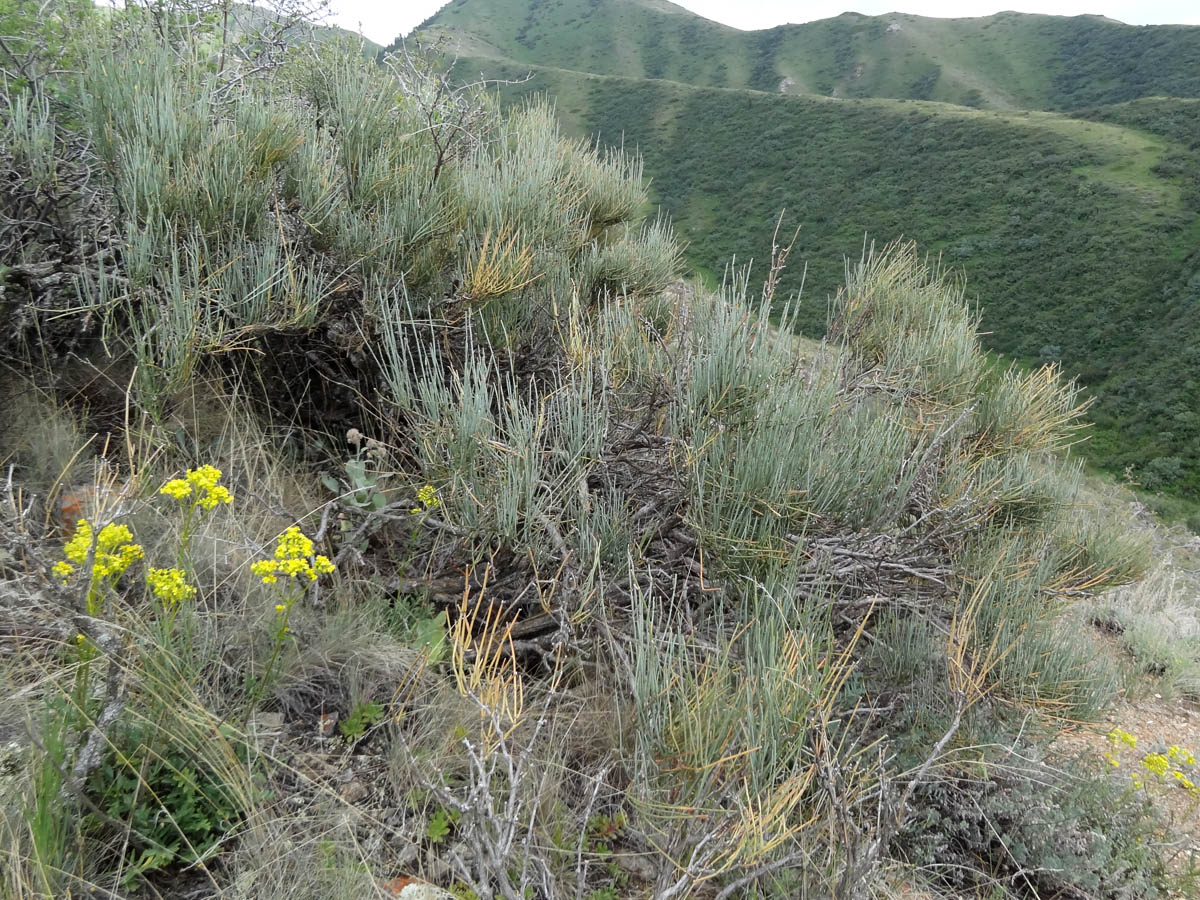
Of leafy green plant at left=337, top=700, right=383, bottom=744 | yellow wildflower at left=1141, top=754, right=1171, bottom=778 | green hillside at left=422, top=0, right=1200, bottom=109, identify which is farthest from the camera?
green hillside at left=422, top=0, right=1200, bottom=109

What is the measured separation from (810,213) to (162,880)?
45002 mm

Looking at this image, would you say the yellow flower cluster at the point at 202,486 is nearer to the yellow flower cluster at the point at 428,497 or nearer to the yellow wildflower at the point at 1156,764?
the yellow flower cluster at the point at 428,497

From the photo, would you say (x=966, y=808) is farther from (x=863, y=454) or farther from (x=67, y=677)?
(x=67, y=677)

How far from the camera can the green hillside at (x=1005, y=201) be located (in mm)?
27219

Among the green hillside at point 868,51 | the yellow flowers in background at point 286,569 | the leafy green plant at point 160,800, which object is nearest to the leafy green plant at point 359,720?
the yellow flowers in background at point 286,569

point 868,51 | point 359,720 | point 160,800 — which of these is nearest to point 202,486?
point 160,800

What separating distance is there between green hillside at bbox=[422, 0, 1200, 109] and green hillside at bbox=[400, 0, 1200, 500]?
1231 millimetres

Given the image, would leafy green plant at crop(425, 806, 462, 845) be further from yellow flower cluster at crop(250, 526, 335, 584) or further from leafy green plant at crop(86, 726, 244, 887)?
yellow flower cluster at crop(250, 526, 335, 584)

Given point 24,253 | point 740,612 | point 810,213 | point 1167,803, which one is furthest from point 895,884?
point 810,213

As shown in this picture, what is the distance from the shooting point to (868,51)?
277ft

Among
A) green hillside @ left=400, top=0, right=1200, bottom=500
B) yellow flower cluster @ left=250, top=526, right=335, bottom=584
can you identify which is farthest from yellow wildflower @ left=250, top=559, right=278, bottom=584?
green hillside @ left=400, top=0, right=1200, bottom=500

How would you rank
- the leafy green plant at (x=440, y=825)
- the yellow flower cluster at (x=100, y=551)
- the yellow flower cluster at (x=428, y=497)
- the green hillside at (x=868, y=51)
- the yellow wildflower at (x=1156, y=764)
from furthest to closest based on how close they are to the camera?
the green hillside at (x=868, y=51), the yellow wildflower at (x=1156, y=764), the yellow flower cluster at (x=428, y=497), the leafy green plant at (x=440, y=825), the yellow flower cluster at (x=100, y=551)

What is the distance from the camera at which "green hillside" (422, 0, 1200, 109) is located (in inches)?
2756

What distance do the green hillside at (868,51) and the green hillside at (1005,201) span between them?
123cm
